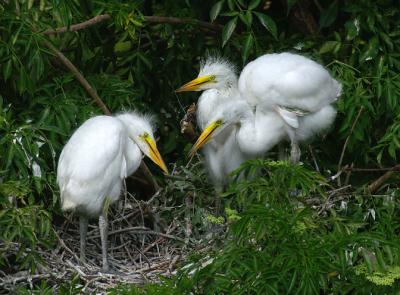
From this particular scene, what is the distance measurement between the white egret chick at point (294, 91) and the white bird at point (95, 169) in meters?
0.65

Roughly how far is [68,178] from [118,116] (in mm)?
540

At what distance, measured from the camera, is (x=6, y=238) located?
4250 mm

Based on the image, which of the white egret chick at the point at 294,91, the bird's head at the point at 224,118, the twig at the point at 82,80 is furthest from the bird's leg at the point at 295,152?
the twig at the point at 82,80

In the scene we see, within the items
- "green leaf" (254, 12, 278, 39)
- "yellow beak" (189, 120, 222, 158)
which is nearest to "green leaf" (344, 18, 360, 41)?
"green leaf" (254, 12, 278, 39)

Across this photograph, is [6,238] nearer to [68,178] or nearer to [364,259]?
[68,178]

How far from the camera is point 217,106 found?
17.6ft

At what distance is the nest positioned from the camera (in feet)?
15.5

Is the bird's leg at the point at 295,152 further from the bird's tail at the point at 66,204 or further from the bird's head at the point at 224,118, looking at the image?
the bird's tail at the point at 66,204

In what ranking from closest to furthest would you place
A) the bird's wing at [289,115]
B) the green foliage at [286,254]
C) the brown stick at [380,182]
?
the green foliage at [286,254] → the brown stick at [380,182] → the bird's wing at [289,115]

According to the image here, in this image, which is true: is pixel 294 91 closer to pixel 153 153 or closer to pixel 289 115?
pixel 289 115

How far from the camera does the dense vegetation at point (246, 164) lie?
3.79 m

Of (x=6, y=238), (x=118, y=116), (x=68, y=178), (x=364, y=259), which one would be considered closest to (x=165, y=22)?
(x=118, y=116)

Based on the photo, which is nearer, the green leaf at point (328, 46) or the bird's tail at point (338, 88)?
the bird's tail at point (338, 88)

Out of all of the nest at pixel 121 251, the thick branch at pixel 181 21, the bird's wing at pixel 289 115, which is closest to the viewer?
the nest at pixel 121 251
